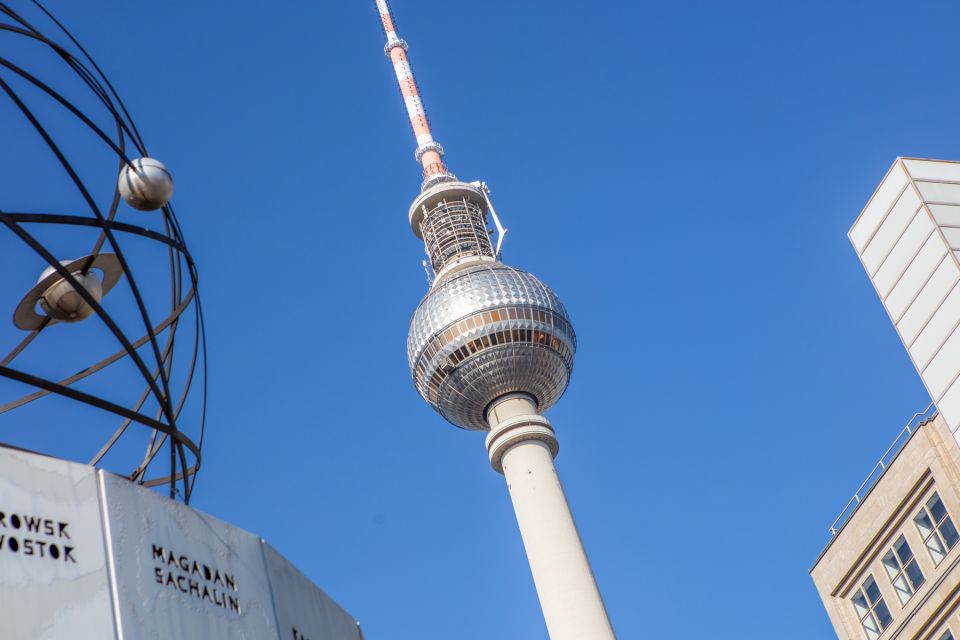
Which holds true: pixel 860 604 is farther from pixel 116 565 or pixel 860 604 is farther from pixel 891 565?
pixel 116 565

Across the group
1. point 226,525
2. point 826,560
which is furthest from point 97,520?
point 826,560

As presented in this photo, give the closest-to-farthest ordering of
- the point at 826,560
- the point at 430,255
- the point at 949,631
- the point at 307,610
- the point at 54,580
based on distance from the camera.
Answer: the point at 54,580 < the point at 307,610 < the point at 949,631 < the point at 826,560 < the point at 430,255

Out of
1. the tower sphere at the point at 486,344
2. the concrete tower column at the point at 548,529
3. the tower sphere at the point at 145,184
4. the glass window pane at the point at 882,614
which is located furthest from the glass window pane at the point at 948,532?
the tower sphere at the point at 145,184

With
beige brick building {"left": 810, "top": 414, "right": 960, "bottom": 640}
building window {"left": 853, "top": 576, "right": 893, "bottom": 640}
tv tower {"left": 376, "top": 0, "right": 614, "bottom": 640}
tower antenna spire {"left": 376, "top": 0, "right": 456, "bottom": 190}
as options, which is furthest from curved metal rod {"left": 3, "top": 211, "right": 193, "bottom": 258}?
tower antenna spire {"left": 376, "top": 0, "right": 456, "bottom": 190}

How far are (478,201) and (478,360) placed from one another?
1526 cm

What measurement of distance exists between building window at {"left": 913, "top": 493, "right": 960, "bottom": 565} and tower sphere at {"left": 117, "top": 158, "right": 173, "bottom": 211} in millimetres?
36031

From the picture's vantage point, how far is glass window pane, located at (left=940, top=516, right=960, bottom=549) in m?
40.7

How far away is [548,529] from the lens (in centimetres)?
6009

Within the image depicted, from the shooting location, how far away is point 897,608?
43.3 metres

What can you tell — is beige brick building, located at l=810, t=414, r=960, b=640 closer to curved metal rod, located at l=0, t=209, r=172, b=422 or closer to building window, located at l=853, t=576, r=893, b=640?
building window, located at l=853, t=576, r=893, b=640

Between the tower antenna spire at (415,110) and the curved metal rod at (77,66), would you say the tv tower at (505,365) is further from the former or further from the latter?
the curved metal rod at (77,66)

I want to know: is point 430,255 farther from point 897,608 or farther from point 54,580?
point 54,580

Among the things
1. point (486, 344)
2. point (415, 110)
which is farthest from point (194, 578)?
point (415, 110)

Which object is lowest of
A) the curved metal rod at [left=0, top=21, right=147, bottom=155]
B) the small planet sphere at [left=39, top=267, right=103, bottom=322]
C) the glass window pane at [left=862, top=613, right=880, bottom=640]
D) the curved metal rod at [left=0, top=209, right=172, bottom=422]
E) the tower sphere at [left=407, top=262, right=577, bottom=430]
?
the curved metal rod at [left=0, top=209, right=172, bottom=422]
